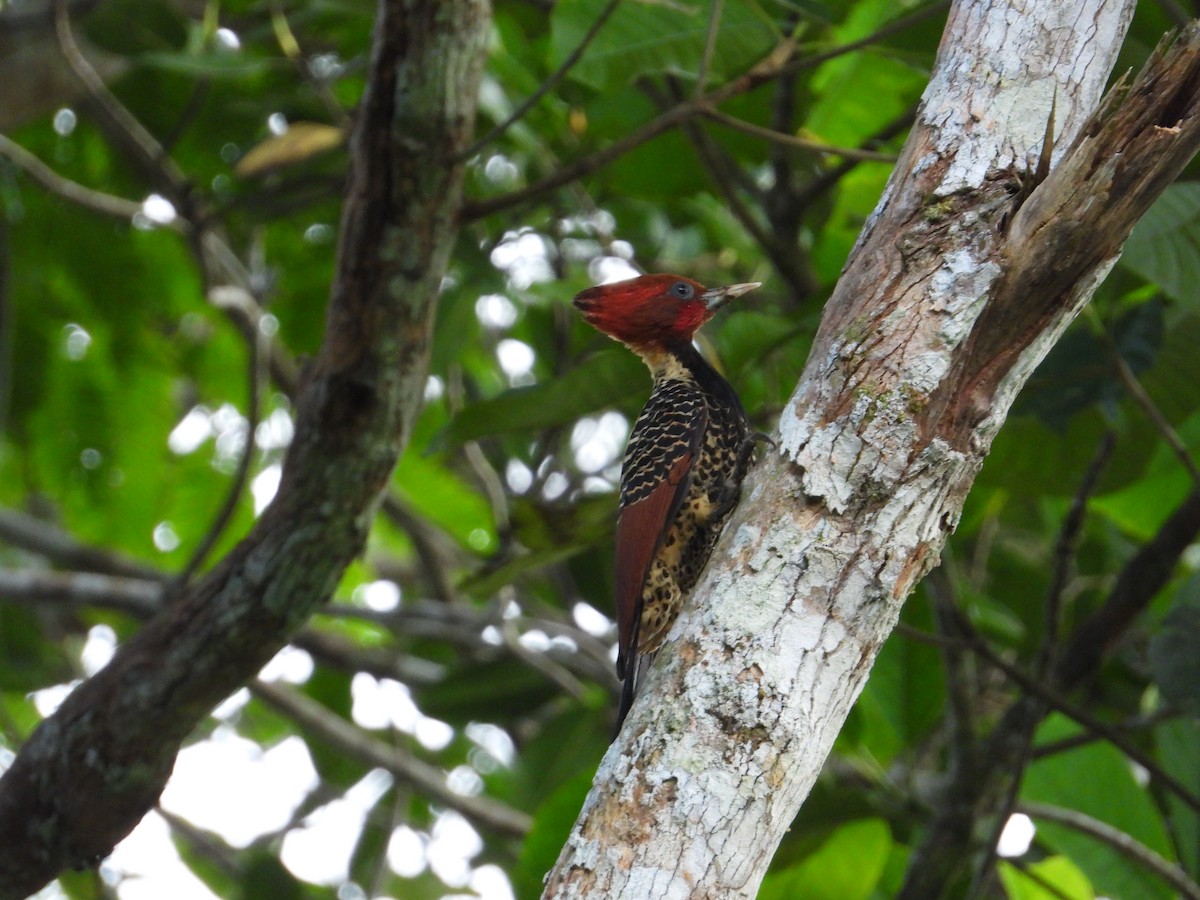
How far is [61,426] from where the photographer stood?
4711 millimetres

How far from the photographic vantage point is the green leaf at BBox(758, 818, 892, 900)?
3482 millimetres


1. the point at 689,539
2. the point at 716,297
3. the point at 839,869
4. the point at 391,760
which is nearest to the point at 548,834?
the point at 839,869

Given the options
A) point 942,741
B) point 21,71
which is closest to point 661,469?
point 942,741

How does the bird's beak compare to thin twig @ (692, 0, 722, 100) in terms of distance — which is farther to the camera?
the bird's beak

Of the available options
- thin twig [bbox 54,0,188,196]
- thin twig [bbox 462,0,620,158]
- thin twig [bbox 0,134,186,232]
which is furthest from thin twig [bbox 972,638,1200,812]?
thin twig [bbox 0,134,186,232]

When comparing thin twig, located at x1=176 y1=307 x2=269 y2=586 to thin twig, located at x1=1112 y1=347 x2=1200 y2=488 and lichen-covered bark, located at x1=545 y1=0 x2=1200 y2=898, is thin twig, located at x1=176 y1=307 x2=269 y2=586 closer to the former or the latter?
lichen-covered bark, located at x1=545 y1=0 x2=1200 y2=898

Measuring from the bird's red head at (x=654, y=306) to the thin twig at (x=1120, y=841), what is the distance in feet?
5.05

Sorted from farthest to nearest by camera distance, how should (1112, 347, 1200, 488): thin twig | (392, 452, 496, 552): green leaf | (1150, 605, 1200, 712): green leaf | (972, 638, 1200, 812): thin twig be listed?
(392, 452, 496, 552): green leaf
(1150, 605, 1200, 712): green leaf
(972, 638, 1200, 812): thin twig
(1112, 347, 1200, 488): thin twig

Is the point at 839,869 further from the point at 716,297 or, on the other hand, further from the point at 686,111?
the point at 686,111

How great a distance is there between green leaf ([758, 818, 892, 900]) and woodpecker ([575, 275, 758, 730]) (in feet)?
2.51

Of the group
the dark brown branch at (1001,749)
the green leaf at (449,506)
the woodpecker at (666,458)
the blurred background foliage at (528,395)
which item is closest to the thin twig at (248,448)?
the blurred background foliage at (528,395)

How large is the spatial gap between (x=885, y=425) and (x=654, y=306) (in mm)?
1673

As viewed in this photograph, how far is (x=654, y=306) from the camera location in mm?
3480

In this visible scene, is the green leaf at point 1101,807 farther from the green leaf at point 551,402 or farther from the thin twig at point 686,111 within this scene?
the thin twig at point 686,111
